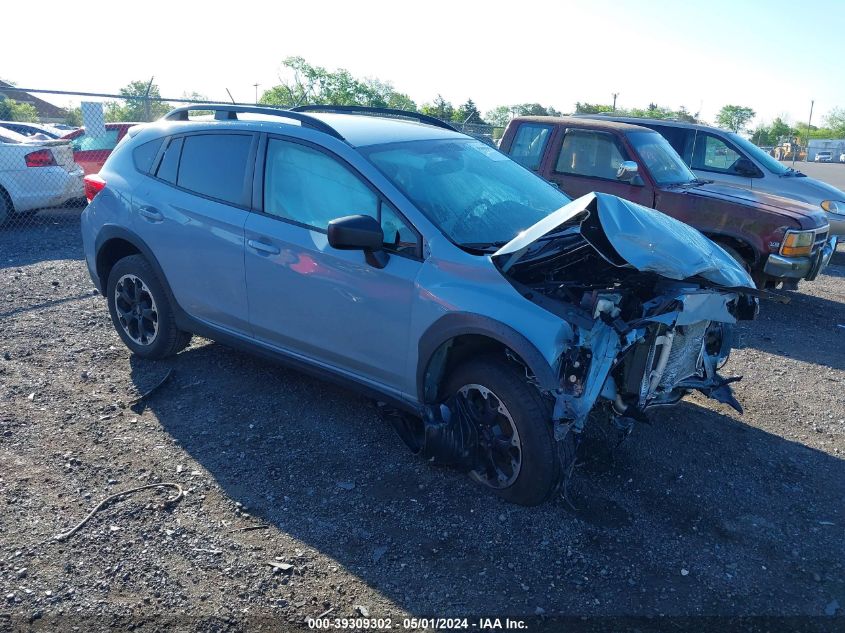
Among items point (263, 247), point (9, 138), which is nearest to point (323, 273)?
point (263, 247)

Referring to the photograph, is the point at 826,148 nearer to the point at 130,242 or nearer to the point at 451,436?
the point at 130,242

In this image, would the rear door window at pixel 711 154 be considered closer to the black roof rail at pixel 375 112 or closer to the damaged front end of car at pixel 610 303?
the black roof rail at pixel 375 112

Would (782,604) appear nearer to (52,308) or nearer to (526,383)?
(526,383)

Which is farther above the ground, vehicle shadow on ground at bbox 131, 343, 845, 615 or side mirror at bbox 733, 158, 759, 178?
side mirror at bbox 733, 158, 759, 178

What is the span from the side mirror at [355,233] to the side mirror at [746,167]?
761 cm

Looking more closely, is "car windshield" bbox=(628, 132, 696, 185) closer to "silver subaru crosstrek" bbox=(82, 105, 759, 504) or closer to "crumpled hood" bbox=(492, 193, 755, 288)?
"silver subaru crosstrek" bbox=(82, 105, 759, 504)

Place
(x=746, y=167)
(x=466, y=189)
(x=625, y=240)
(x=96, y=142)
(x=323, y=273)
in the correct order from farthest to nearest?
(x=96, y=142), (x=746, y=167), (x=466, y=189), (x=323, y=273), (x=625, y=240)

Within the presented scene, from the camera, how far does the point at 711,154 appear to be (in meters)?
9.89

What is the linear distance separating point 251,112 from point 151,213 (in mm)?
1000

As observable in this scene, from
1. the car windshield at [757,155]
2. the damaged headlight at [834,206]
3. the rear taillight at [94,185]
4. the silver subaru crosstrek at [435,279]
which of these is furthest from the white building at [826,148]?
the rear taillight at [94,185]

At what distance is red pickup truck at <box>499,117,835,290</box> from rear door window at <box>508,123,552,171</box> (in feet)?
0.04

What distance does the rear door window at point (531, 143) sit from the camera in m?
8.73

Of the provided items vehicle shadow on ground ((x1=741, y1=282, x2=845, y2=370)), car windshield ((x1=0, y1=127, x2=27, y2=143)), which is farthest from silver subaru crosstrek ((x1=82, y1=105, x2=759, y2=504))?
car windshield ((x1=0, y1=127, x2=27, y2=143))

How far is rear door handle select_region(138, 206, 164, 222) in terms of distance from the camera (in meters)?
4.89
